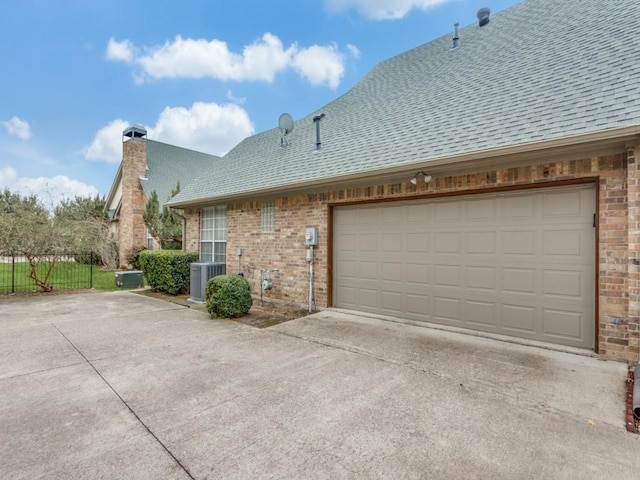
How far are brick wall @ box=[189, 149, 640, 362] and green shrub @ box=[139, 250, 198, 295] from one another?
8.31 feet

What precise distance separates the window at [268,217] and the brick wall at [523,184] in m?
0.15

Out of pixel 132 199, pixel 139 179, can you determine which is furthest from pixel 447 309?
pixel 139 179

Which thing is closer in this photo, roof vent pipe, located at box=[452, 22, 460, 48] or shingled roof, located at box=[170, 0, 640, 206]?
shingled roof, located at box=[170, 0, 640, 206]

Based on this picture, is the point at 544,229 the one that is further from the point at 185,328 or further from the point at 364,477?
the point at 185,328

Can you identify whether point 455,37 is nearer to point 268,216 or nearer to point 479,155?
point 479,155

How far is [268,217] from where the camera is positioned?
8.70 m

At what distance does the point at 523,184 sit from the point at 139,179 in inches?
759

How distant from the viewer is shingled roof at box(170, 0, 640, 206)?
472 centimetres

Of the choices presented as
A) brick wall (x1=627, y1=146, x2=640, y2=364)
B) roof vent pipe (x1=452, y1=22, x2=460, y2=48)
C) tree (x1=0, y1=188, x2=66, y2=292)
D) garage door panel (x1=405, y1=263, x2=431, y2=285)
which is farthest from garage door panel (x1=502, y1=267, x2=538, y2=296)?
tree (x1=0, y1=188, x2=66, y2=292)

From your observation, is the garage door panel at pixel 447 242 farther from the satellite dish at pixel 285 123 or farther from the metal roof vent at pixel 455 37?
the satellite dish at pixel 285 123

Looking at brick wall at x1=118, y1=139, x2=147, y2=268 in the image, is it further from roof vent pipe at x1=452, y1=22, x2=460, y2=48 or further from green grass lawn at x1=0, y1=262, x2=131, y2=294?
roof vent pipe at x1=452, y1=22, x2=460, y2=48

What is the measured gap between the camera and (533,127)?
4.77 m

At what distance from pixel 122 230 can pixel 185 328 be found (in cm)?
1575

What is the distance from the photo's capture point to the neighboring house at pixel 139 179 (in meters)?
18.2
